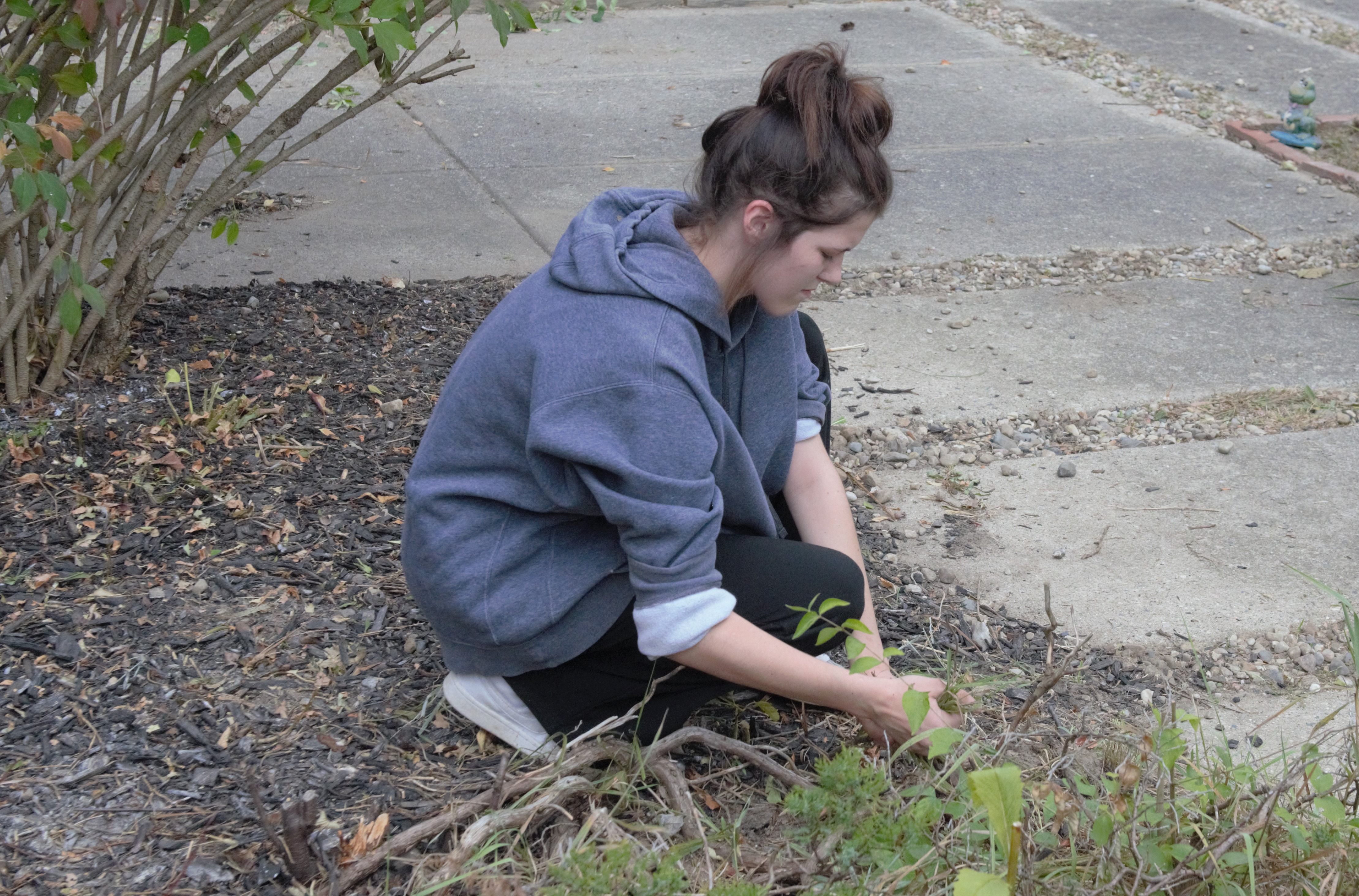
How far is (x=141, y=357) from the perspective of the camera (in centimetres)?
311

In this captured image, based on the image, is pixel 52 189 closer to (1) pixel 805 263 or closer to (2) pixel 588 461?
(2) pixel 588 461

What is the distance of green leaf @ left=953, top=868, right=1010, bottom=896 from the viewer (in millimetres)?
1314

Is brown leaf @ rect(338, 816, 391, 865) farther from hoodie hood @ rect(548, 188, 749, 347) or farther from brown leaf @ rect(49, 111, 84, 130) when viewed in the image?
brown leaf @ rect(49, 111, 84, 130)

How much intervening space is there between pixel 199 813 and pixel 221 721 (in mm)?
214

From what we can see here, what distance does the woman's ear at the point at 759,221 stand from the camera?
6.07ft

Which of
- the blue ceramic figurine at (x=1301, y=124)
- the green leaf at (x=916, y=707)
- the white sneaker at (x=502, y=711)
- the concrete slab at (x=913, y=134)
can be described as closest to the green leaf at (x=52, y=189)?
the white sneaker at (x=502, y=711)

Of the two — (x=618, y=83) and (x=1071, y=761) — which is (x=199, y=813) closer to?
(x=1071, y=761)

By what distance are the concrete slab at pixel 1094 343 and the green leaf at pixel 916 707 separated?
5.73 ft

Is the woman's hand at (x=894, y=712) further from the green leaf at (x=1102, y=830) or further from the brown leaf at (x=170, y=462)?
the brown leaf at (x=170, y=462)

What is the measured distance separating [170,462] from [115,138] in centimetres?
71

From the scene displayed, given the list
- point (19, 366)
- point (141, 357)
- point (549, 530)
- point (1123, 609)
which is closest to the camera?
point (549, 530)

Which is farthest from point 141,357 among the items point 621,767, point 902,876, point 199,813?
point 902,876

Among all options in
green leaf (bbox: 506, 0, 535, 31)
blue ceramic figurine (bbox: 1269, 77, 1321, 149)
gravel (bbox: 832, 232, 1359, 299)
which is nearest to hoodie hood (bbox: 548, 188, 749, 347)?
green leaf (bbox: 506, 0, 535, 31)

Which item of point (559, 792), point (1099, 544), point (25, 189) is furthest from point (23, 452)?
point (1099, 544)
